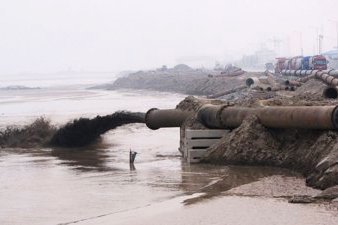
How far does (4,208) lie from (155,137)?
1353cm

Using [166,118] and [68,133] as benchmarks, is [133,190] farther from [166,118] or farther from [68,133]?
[68,133]

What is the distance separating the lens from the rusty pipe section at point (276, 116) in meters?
13.3

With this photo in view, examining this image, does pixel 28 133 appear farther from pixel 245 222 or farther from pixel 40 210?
pixel 245 222

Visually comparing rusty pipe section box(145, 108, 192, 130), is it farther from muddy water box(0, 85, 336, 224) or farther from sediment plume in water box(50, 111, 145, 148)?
sediment plume in water box(50, 111, 145, 148)

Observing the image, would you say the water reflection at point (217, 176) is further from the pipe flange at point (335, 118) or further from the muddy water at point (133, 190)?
the pipe flange at point (335, 118)

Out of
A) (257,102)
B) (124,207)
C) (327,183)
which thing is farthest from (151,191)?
(257,102)

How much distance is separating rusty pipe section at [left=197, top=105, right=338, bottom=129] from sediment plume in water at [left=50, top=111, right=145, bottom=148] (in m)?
5.77

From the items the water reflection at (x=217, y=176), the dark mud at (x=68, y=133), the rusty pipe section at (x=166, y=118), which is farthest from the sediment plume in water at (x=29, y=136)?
the water reflection at (x=217, y=176)

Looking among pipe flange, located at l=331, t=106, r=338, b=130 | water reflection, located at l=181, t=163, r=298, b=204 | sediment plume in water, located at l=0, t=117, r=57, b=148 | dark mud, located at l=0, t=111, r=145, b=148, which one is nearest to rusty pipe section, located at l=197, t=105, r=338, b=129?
pipe flange, located at l=331, t=106, r=338, b=130

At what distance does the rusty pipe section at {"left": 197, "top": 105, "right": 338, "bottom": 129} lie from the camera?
13.3 m

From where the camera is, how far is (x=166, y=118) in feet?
62.4

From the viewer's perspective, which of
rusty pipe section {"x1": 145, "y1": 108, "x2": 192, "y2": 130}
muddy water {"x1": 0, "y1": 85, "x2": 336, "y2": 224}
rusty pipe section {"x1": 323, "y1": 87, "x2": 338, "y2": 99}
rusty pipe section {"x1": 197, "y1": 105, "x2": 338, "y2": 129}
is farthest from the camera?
rusty pipe section {"x1": 323, "y1": 87, "x2": 338, "y2": 99}

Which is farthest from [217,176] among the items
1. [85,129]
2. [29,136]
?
[29,136]

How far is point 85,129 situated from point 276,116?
10.2m
